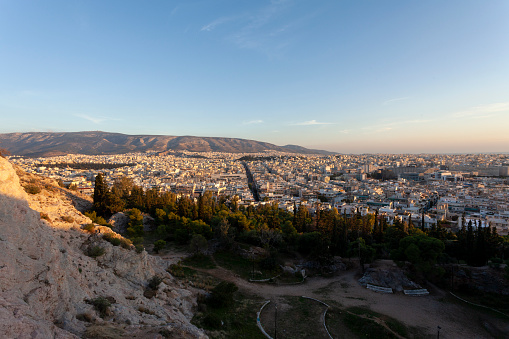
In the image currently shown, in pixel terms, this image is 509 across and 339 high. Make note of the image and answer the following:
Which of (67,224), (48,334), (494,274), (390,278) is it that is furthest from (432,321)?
(67,224)

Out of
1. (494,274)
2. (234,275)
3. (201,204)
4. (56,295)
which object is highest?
(56,295)

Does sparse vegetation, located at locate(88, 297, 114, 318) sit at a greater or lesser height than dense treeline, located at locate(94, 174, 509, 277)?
greater

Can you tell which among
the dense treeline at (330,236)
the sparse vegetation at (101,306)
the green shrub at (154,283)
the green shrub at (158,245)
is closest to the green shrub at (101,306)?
the sparse vegetation at (101,306)

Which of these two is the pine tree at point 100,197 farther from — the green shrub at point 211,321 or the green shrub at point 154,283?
the green shrub at point 211,321

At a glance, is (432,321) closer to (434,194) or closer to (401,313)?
(401,313)

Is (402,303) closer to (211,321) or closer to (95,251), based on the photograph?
(211,321)

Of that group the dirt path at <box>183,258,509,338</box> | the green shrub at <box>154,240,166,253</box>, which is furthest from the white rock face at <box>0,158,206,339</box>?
the green shrub at <box>154,240,166,253</box>

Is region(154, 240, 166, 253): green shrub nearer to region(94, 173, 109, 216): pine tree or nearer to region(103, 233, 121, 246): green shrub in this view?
region(103, 233, 121, 246): green shrub

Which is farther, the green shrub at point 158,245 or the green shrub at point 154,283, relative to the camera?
the green shrub at point 158,245
